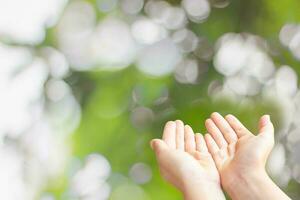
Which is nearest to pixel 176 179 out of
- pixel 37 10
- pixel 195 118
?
pixel 195 118

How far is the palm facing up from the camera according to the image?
145 centimetres

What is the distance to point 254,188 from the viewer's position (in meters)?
1.40

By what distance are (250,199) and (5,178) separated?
1642mm

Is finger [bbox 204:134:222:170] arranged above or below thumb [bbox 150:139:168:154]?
below

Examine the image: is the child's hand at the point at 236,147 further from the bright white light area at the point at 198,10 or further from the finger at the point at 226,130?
the bright white light area at the point at 198,10

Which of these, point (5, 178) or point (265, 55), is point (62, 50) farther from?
point (265, 55)

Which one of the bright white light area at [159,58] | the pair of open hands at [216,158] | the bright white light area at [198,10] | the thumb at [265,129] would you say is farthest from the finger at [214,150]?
the bright white light area at [198,10]

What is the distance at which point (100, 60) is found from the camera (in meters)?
2.84

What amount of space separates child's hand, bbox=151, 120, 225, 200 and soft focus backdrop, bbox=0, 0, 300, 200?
1.10 metres

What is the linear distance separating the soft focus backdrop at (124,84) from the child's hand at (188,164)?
1104 mm

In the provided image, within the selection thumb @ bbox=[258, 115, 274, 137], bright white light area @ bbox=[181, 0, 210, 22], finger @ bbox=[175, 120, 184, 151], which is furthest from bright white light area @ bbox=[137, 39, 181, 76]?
thumb @ bbox=[258, 115, 274, 137]

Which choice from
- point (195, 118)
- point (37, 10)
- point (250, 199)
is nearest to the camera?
point (250, 199)

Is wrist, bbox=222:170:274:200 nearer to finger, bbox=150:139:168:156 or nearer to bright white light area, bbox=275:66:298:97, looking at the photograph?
finger, bbox=150:139:168:156

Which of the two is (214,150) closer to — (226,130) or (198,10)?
(226,130)
